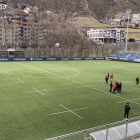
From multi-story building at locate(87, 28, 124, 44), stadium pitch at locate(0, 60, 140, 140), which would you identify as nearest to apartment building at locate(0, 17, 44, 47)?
multi-story building at locate(87, 28, 124, 44)

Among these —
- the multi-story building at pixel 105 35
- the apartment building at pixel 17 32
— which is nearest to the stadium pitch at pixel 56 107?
the apartment building at pixel 17 32

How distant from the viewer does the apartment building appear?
119 metres

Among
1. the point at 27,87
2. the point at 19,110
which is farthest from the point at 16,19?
the point at 19,110

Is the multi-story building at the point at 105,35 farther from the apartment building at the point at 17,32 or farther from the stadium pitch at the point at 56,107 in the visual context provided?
the stadium pitch at the point at 56,107

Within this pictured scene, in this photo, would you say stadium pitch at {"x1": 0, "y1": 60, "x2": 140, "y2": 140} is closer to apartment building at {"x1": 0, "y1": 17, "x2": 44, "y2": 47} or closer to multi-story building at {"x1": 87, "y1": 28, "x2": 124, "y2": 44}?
apartment building at {"x1": 0, "y1": 17, "x2": 44, "y2": 47}

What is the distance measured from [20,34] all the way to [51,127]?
124 m

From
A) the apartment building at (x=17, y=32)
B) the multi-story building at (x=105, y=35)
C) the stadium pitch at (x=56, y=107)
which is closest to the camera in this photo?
the stadium pitch at (x=56, y=107)

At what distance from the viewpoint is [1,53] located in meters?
59.2

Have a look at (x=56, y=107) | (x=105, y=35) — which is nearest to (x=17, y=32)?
(x=105, y=35)

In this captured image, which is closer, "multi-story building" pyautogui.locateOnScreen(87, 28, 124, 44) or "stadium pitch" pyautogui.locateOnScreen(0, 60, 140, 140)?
"stadium pitch" pyautogui.locateOnScreen(0, 60, 140, 140)

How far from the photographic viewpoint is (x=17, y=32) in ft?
407

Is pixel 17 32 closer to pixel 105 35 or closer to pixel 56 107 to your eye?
pixel 105 35

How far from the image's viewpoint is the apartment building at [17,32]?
11909 cm

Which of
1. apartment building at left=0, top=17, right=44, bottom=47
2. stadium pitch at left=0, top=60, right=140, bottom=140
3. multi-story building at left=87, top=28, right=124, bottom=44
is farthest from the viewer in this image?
multi-story building at left=87, top=28, right=124, bottom=44
